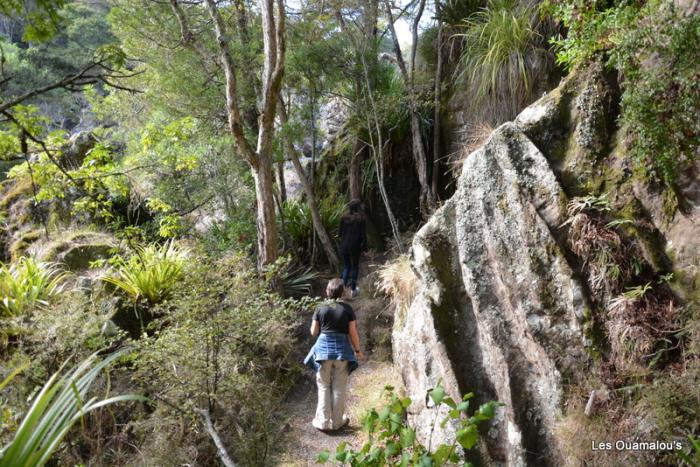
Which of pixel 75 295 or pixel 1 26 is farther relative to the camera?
pixel 1 26

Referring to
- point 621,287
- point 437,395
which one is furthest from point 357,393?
point 437,395

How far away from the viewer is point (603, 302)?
3.50m

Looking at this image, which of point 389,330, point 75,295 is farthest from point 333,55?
point 75,295

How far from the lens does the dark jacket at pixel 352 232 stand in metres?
7.29

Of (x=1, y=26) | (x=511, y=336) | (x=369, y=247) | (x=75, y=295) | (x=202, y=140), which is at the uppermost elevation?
(x=1, y=26)

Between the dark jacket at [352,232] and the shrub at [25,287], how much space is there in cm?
413

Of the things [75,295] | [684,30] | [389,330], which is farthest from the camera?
[389,330]

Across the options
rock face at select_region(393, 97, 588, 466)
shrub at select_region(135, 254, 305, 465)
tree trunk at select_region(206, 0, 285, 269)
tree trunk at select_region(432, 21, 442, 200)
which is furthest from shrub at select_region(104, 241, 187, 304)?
tree trunk at select_region(432, 21, 442, 200)

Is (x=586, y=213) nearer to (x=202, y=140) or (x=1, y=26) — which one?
(x=202, y=140)

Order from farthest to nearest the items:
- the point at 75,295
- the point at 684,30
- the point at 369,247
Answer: the point at 369,247 → the point at 75,295 → the point at 684,30

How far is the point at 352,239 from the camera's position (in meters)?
7.28

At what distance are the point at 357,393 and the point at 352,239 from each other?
7.98ft

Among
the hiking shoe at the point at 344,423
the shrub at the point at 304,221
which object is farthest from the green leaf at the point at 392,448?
the shrub at the point at 304,221

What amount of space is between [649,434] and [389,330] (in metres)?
3.71
